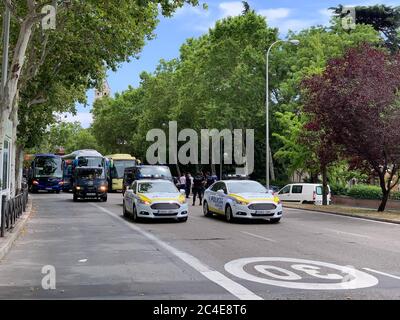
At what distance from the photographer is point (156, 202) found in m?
18.1

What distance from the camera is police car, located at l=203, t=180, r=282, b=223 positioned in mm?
18109

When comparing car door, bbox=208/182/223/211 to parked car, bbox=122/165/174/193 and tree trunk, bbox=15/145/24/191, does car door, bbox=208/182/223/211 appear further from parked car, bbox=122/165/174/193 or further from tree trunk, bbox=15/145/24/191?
tree trunk, bbox=15/145/24/191

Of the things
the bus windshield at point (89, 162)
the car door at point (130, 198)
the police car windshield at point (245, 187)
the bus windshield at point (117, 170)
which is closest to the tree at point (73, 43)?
the car door at point (130, 198)

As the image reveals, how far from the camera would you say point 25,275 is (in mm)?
9180

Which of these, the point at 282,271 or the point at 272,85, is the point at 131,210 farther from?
the point at 272,85

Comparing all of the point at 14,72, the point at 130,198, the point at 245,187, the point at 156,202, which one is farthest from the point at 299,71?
the point at 14,72

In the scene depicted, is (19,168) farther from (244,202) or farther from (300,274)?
(300,274)

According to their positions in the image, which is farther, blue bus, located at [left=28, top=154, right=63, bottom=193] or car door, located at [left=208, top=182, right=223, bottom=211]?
blue bus, located at [left=28, top=154, right=63, bottom=193]

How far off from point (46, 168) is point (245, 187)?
32902 mm

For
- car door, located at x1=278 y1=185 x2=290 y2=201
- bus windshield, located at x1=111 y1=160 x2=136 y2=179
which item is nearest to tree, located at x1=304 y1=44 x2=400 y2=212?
car door, located at x1=278 y1=185 x2=290 y2=201

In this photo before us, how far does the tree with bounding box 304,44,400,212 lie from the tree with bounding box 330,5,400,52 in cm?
2130

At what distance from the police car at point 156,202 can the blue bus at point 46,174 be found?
30703 millimetres
